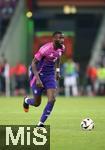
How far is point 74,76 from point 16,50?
4.69 m

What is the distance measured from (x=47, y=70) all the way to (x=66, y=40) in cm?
2407

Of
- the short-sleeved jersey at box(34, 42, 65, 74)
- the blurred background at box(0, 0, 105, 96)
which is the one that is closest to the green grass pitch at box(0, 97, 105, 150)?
the short-sleeved jersey at box(34, 42, 65, 74)

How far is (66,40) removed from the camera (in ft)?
138

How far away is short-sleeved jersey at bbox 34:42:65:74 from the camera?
17.7 m

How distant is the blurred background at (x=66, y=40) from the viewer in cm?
3906

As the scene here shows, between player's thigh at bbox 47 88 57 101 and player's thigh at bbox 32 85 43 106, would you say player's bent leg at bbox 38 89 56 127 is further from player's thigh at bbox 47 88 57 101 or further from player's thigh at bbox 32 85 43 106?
player's thigh at bbox 32 85 43 106

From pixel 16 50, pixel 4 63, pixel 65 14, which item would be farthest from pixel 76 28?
pixel 4 63

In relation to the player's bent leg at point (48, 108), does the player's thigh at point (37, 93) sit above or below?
above

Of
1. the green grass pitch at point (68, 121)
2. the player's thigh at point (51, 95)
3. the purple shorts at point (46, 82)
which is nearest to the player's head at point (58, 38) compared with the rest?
the purple shorts at point (46, 82)

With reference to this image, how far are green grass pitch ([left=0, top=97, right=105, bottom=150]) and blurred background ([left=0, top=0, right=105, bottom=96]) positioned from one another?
31.2 feet

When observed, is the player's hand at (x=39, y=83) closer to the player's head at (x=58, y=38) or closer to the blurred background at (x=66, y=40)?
the player's head at (x=58, y=38)

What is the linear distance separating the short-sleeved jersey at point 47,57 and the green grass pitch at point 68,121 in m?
1.34

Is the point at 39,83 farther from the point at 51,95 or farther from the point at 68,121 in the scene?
the point at 68,121

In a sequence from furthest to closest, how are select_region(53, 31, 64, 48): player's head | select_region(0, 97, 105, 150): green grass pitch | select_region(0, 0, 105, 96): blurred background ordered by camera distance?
select_region(0, 0, 105, 96): blurred background → select_region(53, 31, 64, 48): player's head → select_region(0, 97, 105, 150): green grass pitch
